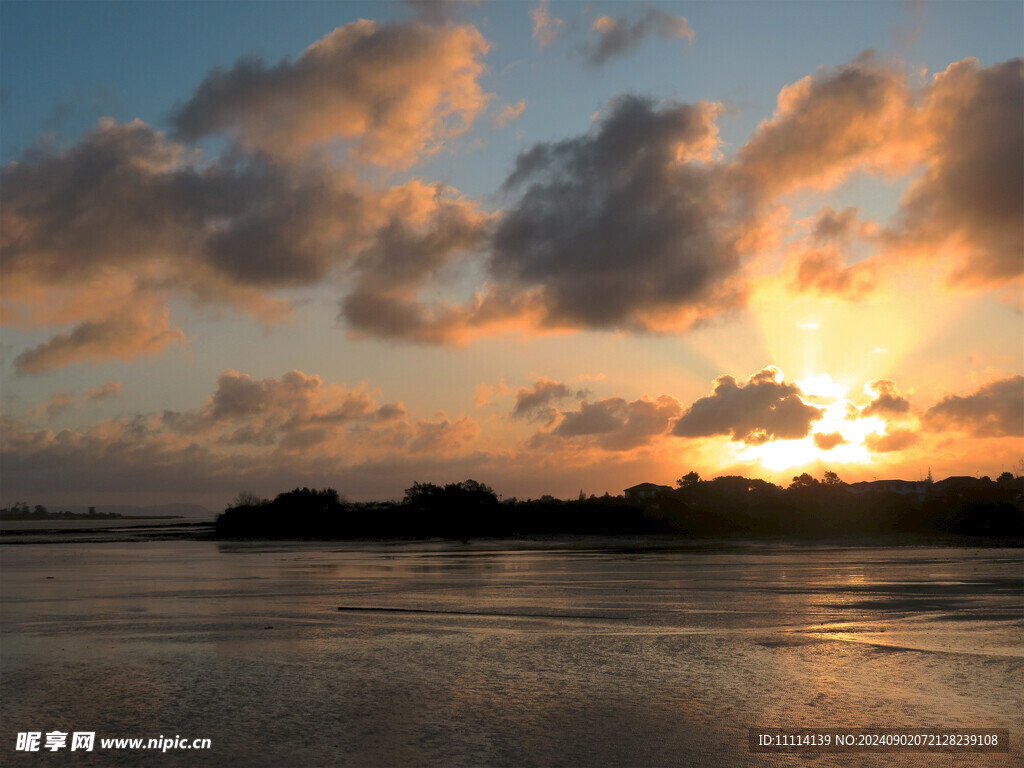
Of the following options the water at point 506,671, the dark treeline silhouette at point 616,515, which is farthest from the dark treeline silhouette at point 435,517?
the water at point 506,671

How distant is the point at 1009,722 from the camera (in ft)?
41.0

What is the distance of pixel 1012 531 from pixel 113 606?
11076cm

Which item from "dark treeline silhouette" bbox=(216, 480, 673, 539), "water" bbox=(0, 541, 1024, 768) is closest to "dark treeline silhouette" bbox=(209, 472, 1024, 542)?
"dark treeline silhouette" bbox=(216, 480, 673, 539)

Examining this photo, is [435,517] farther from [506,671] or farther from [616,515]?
[506,671]

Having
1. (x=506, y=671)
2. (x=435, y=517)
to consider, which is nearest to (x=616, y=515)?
(x=435, y=517)

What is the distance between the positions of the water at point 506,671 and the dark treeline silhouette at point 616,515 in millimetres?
92956

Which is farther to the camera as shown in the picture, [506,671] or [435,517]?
[435,517]

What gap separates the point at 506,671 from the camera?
16250mm

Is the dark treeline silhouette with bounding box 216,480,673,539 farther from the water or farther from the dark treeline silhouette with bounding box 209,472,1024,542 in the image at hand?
the water

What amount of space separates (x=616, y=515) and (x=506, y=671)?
11958 cm

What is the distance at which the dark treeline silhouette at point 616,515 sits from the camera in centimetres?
11956

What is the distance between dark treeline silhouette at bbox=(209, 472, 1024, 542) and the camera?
120 metres

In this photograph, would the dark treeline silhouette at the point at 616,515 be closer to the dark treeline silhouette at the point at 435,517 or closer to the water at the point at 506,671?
the dark treeline silhouette at the point at 435,517

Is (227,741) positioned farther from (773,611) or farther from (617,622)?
(773,611)
